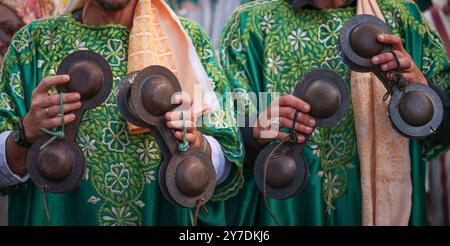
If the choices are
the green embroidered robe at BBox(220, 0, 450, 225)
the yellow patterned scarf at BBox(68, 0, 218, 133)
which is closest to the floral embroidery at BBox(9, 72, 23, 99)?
the yellow patterned scarf at BBox(68, 0, 218, 133)

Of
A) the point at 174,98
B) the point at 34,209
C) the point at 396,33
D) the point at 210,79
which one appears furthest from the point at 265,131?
the point at 34,209

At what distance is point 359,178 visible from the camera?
2.93 metres

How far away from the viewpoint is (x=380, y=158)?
287cm

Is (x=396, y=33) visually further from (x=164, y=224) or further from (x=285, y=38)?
Result: (x=164, y=224)

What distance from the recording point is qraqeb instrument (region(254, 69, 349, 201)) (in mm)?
2588

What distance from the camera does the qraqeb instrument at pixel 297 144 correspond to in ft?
8.49

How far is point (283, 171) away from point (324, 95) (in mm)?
303

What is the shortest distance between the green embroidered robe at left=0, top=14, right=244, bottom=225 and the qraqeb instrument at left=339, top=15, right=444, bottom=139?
0.51 m

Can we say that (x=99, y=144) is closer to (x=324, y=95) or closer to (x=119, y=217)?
(x=119, y=217)

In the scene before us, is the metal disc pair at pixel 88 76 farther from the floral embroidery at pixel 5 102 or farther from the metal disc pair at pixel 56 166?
the floral embroidery at pixel 5 102

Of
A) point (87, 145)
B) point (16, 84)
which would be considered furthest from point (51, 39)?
point (87, 145)

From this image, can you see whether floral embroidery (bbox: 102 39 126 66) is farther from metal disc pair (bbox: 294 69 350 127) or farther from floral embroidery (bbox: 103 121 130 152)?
metal disc pair (bbox: 294 69 350 127)

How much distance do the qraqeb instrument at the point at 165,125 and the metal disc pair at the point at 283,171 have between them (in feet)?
0.79
